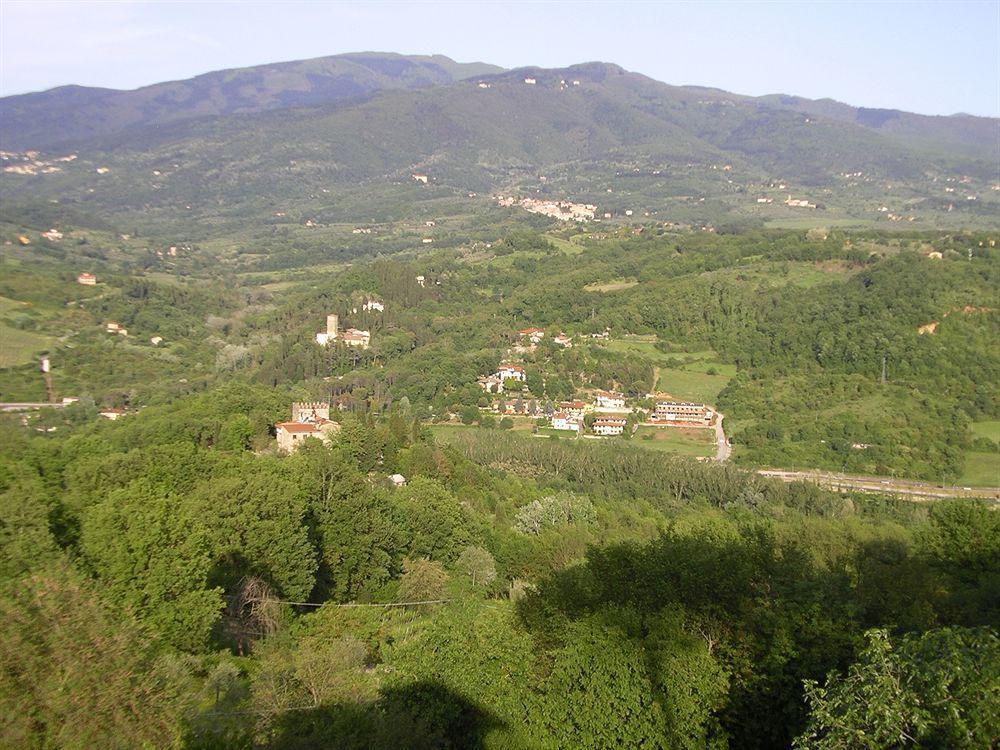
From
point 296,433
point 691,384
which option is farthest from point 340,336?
point 296,433

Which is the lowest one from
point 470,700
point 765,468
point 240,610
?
point 765,468

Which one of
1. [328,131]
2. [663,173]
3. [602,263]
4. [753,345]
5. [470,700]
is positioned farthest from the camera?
[328,131]

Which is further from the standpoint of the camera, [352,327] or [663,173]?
[663,173]

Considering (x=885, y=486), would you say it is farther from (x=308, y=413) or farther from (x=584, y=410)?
(x=308, y=413)

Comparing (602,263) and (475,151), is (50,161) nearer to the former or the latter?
(475,151)

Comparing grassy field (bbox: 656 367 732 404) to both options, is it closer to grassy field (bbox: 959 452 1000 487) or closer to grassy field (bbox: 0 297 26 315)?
grassy field (bbox: 959 452 1000 487)

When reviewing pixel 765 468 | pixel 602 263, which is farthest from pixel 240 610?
pixel 602 263

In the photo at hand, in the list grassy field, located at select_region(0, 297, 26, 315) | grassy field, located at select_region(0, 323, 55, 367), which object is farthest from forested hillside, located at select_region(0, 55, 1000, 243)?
grassy field, located at select_region(0, 323, 55, 367)
